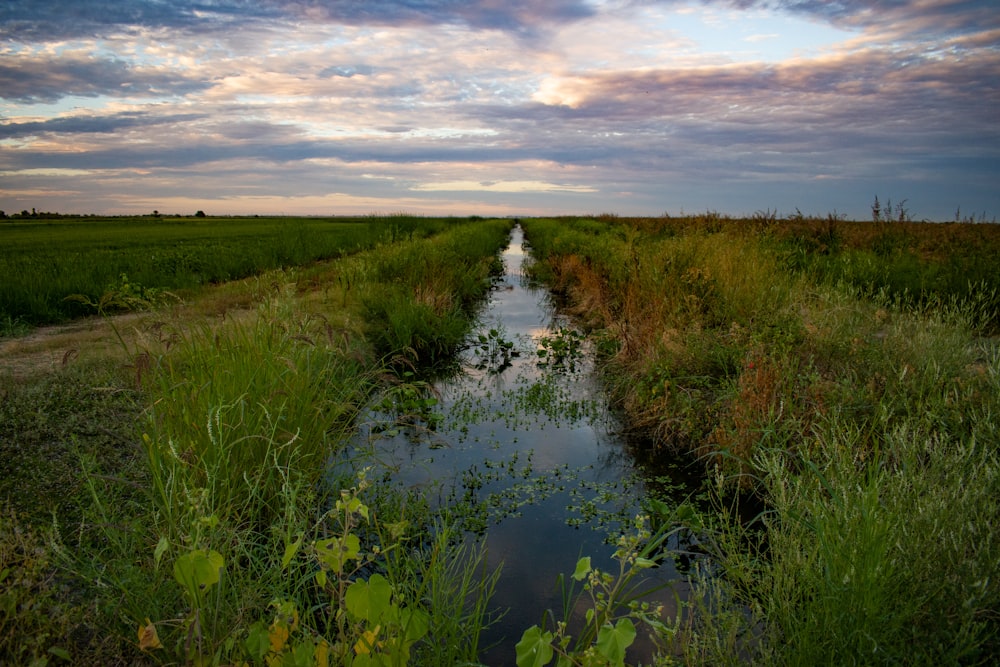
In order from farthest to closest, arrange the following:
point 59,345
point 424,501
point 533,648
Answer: point 59,345, point 424,501, point 533,648

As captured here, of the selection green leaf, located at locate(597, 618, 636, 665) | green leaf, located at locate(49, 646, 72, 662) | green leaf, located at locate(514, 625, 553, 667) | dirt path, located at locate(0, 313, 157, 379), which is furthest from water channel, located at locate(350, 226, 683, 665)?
dirt path, located at locate(0, 313, 157, 379)

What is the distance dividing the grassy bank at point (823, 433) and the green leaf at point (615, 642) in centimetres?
81

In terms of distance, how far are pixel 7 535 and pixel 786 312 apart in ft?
20.7

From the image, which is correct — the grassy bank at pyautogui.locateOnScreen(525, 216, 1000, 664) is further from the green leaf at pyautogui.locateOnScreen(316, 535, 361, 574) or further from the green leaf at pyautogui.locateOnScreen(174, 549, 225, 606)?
the green leaf at pyautogui.locateOnScreen(174, 549, 225, 606)

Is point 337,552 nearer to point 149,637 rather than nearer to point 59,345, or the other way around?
point 149,637

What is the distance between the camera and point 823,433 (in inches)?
149

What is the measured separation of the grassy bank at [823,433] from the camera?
6.82ft

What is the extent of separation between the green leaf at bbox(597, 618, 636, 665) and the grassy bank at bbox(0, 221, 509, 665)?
63cm

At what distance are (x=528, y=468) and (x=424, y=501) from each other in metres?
1.36

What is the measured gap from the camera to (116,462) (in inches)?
150

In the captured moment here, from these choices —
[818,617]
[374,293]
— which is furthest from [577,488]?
[374,293]

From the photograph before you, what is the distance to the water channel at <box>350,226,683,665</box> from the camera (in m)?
3.57

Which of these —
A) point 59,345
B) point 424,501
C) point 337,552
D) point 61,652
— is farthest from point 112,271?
point 337,552

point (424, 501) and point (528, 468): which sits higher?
point (424, 501)
